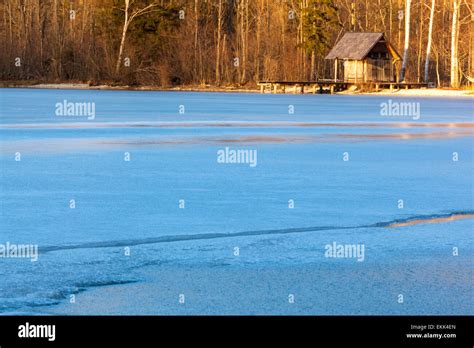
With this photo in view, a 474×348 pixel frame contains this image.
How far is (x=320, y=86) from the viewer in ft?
245

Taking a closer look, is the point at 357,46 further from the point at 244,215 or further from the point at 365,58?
the point at 244,215

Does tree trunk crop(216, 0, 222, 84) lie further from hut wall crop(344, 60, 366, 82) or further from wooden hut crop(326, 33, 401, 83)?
hut wall crop(344, 60, 366, 82)

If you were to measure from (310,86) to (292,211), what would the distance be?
64.7 metres

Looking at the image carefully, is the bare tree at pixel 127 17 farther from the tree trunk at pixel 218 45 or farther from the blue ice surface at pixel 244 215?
the blue ice surface at pixel 244 215

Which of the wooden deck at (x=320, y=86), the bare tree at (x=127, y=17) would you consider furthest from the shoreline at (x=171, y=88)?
the bare tree at (x=127, y=17)

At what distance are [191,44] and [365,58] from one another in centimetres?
1509

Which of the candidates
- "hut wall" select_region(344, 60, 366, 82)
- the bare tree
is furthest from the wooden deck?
the bare tree

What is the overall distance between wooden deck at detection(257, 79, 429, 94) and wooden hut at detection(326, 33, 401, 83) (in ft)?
3.76

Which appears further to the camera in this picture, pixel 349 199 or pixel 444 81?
pixel 444 81

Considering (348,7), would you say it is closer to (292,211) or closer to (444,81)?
(444,81)

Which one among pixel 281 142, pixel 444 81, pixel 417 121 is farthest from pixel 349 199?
pixel 444 81

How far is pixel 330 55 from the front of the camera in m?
78.0

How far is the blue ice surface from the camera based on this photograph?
27.2 ft
